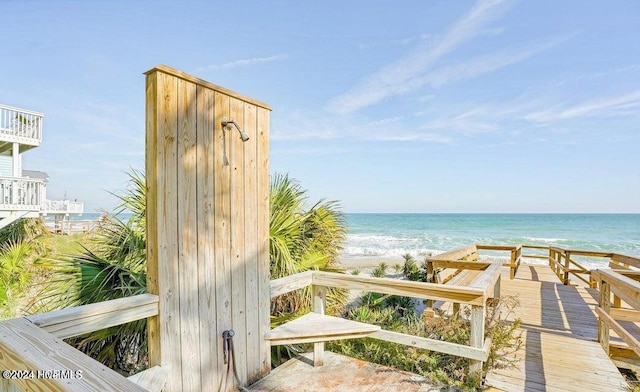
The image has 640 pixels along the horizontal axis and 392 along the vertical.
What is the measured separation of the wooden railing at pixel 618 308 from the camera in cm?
269

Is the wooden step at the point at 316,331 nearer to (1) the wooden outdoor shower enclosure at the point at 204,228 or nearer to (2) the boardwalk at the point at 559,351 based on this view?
(1) the wooden outdoor shower enclosure at the point at 204,228

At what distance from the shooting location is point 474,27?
7.83 m

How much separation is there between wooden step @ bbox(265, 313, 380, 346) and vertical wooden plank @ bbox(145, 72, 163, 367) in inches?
38.3

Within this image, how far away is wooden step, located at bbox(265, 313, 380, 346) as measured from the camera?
2527 millimetres

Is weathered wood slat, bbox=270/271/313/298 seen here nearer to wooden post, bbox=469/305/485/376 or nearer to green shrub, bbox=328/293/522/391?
green shrub, bbox=328/293/522/391

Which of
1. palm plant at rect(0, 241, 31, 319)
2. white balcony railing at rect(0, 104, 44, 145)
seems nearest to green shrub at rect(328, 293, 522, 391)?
palm plant at rect(0, 241, 31, 319)

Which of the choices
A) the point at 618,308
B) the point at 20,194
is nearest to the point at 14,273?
the point at 20,194

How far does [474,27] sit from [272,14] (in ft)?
16.2

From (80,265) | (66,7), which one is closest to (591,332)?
(80,265)

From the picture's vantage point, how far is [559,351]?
3.51 metres

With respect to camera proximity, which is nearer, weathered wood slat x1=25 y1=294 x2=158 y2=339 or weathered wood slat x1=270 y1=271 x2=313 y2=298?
weathered wood slat x1=25 y1=294 x2=158 y2=339

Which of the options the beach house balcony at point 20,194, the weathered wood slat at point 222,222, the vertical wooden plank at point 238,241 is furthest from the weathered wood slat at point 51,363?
the beach house balcony at point 20,194

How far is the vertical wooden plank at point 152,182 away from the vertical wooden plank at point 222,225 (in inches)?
17.4

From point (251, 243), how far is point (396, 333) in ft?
4.79
